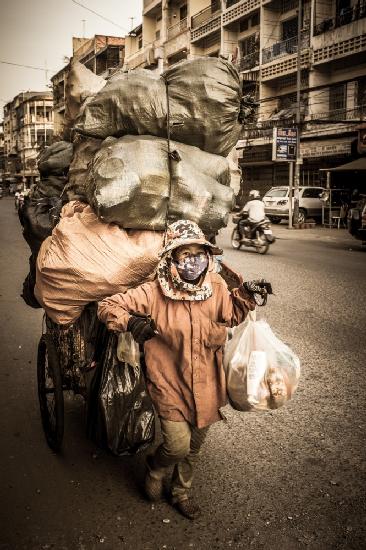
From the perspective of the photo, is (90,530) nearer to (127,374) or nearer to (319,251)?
(127,374)

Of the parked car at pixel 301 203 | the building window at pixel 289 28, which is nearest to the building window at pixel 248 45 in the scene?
the building window at pixel 289 28

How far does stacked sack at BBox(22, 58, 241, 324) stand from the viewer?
2.58m

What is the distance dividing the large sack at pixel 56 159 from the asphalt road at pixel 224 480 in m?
1.77

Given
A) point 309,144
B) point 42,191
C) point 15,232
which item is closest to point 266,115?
point 309,144

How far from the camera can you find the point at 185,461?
234 cm

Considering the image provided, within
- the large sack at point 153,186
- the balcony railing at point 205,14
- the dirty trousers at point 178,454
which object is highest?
the balcony railing at point 205,14

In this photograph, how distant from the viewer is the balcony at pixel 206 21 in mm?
29766

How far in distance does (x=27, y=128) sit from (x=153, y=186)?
81.9m

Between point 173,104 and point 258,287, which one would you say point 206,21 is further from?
point 258,287

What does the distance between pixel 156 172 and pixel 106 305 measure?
0.97 m

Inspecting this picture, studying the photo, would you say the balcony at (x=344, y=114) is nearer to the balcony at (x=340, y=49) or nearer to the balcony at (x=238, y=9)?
the balcony at (x=340, y=49)

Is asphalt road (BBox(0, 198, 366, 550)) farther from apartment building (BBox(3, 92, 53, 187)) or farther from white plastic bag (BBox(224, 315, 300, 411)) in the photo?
apartment building (BBox(3, 92, 53, 187))

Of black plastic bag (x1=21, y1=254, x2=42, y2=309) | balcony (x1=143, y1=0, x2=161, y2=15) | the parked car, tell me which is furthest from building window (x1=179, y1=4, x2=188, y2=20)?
black plastic bag (x1=21, y1=254, x2=42, y2=309)

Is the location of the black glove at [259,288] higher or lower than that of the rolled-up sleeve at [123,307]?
higher
